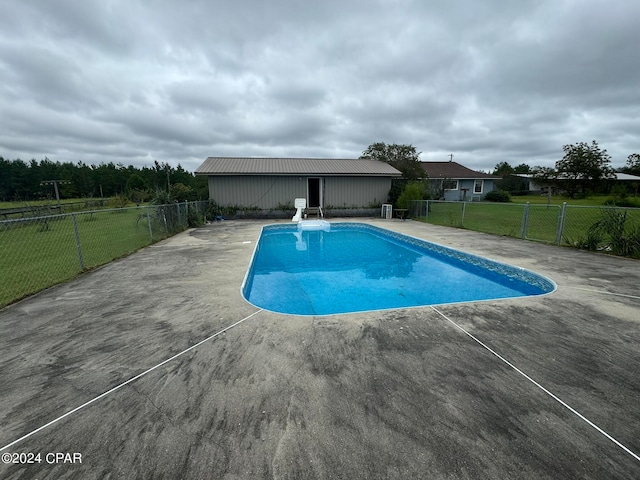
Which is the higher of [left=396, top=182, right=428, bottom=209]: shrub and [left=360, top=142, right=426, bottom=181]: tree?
[left=360, top=142, right=426, bottom=181]: tree

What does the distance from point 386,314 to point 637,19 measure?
1388cm

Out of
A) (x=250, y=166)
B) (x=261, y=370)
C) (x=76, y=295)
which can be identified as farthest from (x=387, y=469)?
(x=250, y=166)

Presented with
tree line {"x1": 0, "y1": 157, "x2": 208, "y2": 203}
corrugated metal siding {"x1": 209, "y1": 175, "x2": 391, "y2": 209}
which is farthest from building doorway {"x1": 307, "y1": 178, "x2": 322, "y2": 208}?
tree line {"x1": 0, "y1": 157, "x2": 208, "y2": 203}

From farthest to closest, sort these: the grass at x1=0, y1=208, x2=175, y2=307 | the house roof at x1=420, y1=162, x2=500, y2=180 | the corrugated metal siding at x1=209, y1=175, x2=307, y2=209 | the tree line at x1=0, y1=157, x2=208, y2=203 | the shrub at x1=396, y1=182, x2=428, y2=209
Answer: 1. the tree line at x1=0, y1=157, x2=208, y2=203
2. the house roof at x1=420, y1=162, x2=500, y2=180
3. the corrugated metal siding at x1=209, y1=175, x2=307, y2=209
4. the shrub at x1=396, y1=182, x2=428, y2=209
5. the grass at x1=0, y1=208, x2=175, y2=307

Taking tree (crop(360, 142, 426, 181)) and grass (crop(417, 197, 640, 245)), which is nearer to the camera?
grass (crop(417, 197, 640, 245))

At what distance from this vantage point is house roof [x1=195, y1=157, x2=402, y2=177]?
1525cm

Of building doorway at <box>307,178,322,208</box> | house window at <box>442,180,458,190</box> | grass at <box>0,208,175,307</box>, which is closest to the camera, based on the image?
grass at <box>0,208,175,307</box>

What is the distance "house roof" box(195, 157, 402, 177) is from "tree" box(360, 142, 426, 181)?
128 inches

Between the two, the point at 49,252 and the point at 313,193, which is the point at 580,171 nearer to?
the point at 313,193

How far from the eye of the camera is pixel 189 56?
39.6 ft

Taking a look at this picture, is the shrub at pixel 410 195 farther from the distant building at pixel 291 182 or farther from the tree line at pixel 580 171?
the tree line at pixel 580 171

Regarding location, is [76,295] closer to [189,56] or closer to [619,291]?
[619,291]

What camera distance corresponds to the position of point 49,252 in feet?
24.6

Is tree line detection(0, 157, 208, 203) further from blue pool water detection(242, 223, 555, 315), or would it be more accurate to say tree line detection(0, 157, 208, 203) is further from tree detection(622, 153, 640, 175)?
tree detection(622, 153, 640, 175)
